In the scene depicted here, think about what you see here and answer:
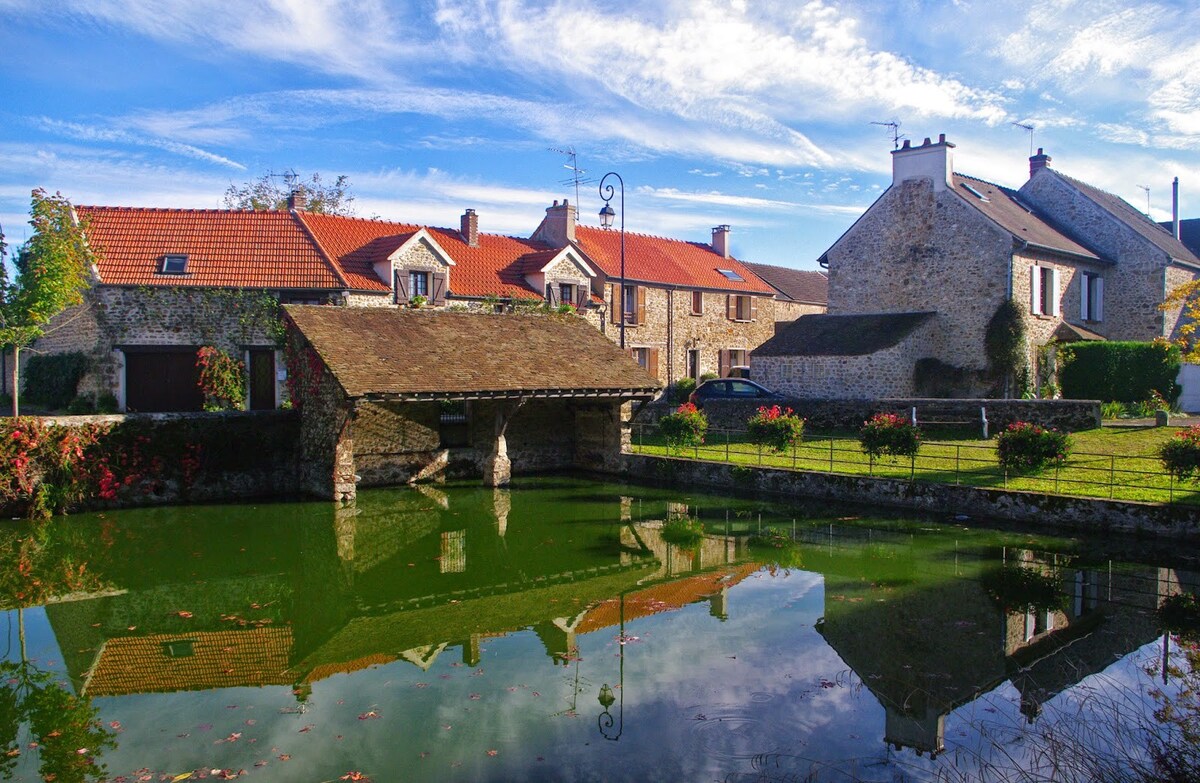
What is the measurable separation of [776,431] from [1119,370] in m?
12.0

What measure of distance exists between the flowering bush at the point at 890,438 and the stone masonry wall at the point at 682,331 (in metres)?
16.8

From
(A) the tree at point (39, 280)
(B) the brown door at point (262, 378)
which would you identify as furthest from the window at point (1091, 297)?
(A) the tree at point (39, 280)

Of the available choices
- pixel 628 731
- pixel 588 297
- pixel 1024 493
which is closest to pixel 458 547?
pixel 628 731

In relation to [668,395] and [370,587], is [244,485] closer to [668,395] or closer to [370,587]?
[370,587]

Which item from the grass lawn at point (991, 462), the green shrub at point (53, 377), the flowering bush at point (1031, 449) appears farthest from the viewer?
the green shrub at point (53, 377)

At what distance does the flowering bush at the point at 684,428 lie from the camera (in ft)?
68.8

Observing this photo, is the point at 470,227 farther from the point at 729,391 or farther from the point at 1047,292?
the point at 1047,292

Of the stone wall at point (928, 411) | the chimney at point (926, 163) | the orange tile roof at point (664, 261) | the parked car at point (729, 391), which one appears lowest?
the stone wall at point (928, 411)

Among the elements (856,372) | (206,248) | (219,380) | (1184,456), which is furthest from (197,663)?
(856,372)

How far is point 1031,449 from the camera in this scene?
15656 millimetres

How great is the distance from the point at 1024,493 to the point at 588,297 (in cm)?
2065

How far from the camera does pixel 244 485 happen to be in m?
18.9

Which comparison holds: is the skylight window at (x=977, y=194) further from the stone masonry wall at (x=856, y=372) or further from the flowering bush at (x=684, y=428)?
the flowering bush at (x=684, y=428)

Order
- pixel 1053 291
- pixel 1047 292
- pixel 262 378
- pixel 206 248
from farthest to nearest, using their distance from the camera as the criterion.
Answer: pixel 1053 291
pixel 1047 292
pixel 206 248
pixel 262 378
